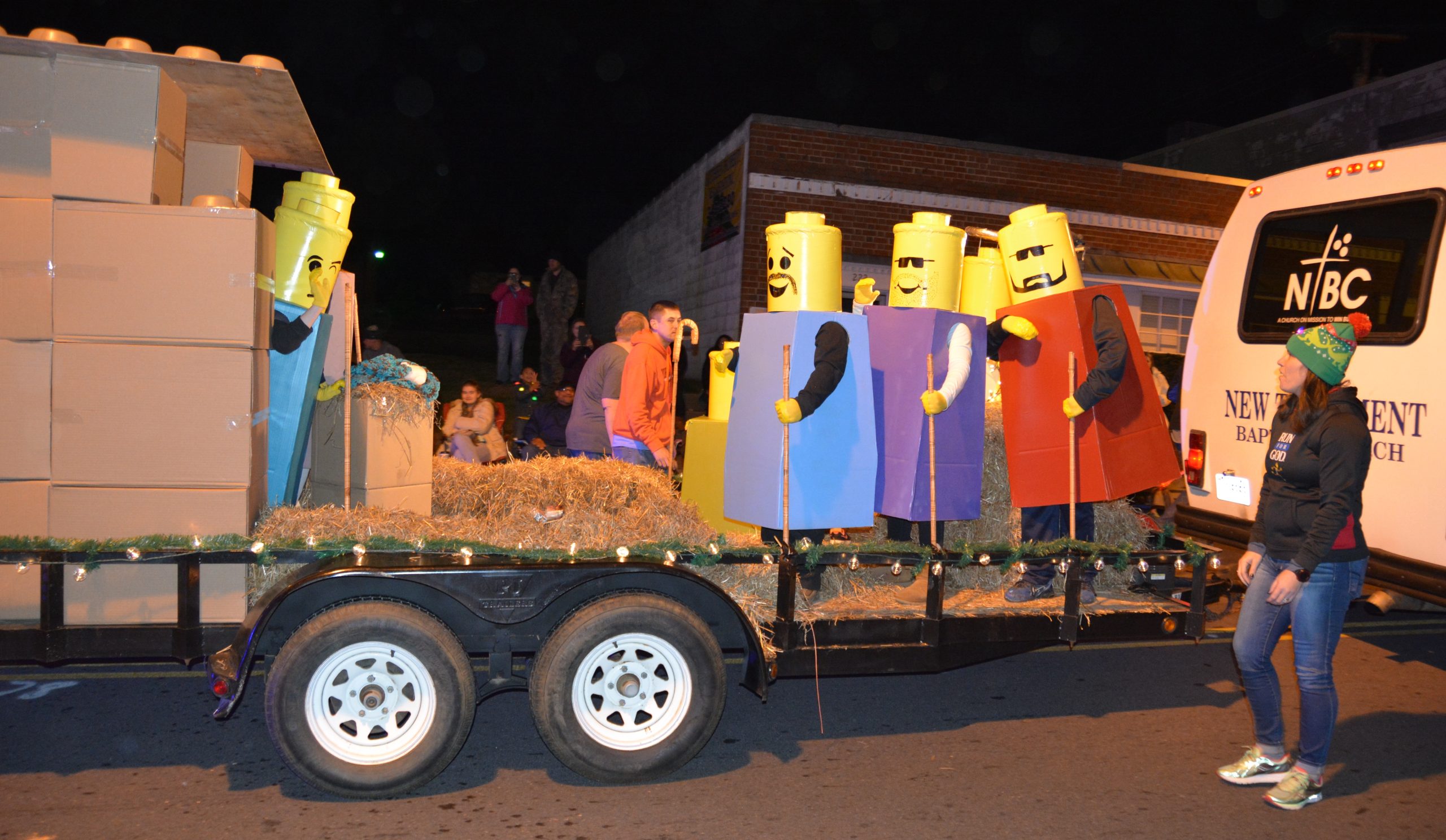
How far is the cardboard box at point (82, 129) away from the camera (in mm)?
3762

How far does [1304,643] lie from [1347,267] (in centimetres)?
288

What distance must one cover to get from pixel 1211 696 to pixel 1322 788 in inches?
47.8

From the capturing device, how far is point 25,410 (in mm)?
3730

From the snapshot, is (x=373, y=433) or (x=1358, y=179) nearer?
(x=373, y=433)

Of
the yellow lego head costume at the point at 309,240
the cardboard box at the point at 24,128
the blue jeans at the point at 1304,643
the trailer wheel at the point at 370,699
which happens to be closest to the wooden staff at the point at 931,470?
the blue jeans at the point at 1304,643

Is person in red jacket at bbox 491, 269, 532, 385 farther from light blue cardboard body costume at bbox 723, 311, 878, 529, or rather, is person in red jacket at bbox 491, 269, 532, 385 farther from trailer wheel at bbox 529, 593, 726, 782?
trailer wheel at bbox 529, 593, 726, 782

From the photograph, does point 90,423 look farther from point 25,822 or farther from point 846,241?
point 846,241

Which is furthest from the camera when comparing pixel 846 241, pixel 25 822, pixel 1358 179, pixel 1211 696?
pixel 846 241

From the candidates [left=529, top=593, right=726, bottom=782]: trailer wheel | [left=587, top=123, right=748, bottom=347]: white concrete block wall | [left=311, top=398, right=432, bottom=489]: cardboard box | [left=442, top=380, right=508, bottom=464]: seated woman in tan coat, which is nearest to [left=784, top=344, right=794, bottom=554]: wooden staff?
[left=529, top=593, right=726, bottom=782]: trailer wheel

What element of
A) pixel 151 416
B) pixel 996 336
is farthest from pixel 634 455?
pixel 151 416

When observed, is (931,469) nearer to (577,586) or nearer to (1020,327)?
(1020,327)

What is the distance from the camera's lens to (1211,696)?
17.9 feet

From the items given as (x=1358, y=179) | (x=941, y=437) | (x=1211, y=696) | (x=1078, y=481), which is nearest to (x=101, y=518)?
(x=941, y=437)

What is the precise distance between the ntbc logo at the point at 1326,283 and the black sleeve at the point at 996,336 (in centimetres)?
206
